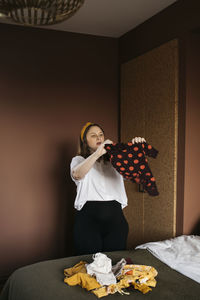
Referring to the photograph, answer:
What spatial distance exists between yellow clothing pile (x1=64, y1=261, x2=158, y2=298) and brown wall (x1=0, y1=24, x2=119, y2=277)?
1728 millimetres

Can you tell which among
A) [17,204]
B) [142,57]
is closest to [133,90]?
[142,57]

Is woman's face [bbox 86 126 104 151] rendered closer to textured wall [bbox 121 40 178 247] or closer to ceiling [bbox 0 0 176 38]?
textured wall [bbox 121 40 178 247]

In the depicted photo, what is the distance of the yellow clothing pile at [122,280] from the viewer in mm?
1706

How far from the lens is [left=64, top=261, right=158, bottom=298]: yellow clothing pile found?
171cm

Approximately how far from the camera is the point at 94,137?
2520 mm

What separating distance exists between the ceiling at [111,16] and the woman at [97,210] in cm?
145

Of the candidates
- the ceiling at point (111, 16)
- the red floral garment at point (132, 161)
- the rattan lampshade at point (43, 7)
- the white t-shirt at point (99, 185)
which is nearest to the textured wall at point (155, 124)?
the ceiling at point (111, 16)

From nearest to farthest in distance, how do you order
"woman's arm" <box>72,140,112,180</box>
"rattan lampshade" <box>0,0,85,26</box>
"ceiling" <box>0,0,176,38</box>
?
"rattan lampshade" <box>0,0,85,26</box> → "woman's arm" <box>72,140,112,180</box> → "ceiling" <box>0,0,176,38</box>

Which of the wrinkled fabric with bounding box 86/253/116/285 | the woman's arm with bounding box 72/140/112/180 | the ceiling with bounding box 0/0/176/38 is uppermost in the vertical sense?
the ceiling with bounding box 0/0/176/38

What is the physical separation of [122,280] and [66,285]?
0.32 meters

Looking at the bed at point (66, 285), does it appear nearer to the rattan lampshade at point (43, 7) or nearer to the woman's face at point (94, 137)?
the woman's face at point (94, 137)

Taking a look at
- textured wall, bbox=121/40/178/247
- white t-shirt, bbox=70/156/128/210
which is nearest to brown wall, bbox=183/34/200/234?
textured wall, bbox=121/40/178/247

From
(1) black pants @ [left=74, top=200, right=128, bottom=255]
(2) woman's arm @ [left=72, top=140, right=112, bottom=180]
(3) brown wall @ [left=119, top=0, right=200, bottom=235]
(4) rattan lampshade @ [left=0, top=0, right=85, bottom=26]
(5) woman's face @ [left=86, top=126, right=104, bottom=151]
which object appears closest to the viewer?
(4) rattan lampshade @ [left=0, top=0, right=85, bottom=26]

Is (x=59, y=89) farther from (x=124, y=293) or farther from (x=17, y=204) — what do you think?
(x=124, y=293)
